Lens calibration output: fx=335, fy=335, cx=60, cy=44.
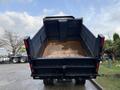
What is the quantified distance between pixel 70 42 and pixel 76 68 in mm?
3920

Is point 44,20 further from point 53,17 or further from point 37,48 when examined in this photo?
point 37,48

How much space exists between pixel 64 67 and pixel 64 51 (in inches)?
120

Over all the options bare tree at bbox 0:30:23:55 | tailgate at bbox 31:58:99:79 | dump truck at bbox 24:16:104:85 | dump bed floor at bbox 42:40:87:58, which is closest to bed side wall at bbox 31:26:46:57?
dump truck at bbox 24:16:104:85

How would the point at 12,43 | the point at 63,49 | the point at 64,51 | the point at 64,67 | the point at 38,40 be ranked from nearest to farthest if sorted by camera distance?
the point at 64,67 < the point at 38,40 < the point at 64,51 < the point at 63,49 < the point at 12,43

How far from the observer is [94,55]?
1326 centimetres

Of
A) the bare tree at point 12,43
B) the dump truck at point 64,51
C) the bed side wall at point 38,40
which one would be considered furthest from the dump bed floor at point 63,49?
the bare tree at point 12,43

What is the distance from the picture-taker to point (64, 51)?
16.0 m

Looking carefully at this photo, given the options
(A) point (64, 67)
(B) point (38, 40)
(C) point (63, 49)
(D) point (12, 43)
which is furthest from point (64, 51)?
(D) point (12, 43)

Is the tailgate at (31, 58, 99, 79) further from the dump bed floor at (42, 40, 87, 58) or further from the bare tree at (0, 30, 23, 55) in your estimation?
the bare tree at (0, 30, 23, 55)

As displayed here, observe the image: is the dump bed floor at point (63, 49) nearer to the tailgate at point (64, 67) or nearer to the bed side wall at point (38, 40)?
the bed side wall at point (38, 40)

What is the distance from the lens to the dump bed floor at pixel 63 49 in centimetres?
1547

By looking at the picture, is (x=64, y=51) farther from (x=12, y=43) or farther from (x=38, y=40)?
(x=12, y=43)

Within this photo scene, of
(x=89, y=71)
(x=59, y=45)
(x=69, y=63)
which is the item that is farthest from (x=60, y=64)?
(x=59, y=45)

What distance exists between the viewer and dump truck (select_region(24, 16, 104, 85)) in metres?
13.1
